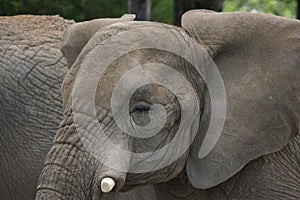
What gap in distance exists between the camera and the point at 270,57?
4914 mm

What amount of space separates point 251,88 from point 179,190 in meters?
0.53

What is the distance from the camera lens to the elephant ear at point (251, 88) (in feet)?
16.1

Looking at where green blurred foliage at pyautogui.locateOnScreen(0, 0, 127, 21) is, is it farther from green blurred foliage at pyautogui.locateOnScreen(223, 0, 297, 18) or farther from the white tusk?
the white tusk

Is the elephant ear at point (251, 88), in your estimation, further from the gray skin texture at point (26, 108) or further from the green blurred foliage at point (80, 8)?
the green blurred foliage at point (80, 8)

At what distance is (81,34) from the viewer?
5.20 meters

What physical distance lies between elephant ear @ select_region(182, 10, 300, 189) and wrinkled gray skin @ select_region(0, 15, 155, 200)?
1.50 m

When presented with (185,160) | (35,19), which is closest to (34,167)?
(35,19)

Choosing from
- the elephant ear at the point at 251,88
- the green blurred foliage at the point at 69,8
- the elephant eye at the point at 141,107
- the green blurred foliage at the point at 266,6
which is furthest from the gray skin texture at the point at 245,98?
the green blurred foliage at the point at 266,6

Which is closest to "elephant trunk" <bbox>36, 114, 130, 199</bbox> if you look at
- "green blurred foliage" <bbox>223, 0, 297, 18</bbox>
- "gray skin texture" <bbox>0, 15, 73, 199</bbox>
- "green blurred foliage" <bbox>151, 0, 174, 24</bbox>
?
"gray skin texture" <bbox>0, 15, 73, 199</bbox>

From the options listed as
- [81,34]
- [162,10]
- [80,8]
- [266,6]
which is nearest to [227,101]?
[81,34]

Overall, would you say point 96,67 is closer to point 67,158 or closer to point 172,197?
point 67,158

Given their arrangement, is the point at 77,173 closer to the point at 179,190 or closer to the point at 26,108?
the point at 179,190

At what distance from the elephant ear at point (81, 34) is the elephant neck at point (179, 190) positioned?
65 centimetres

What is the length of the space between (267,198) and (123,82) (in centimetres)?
82
